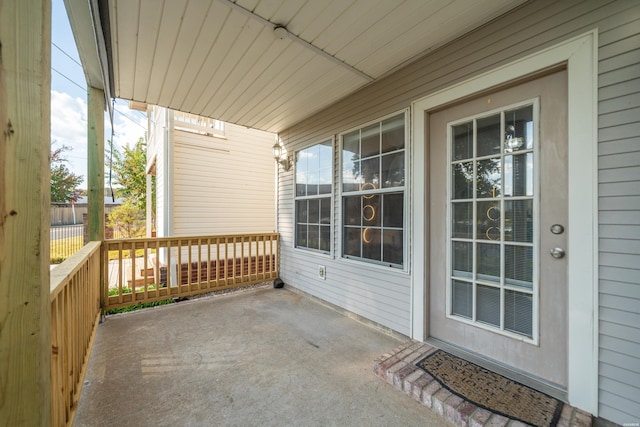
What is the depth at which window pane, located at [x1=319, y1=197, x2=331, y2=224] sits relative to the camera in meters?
3.58

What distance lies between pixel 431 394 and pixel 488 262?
1048mm

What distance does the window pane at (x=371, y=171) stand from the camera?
9.53 feet

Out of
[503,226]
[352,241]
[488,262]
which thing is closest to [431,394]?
[488,262]

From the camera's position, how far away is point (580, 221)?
1609 millimetres

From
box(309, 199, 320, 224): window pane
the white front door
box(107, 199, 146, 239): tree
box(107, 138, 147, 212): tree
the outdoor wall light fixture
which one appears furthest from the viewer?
box(107, 138, 147, 212): tree

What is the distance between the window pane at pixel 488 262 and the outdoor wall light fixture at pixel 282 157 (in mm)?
3019

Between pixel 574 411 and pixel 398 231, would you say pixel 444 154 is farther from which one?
pixel 574 411

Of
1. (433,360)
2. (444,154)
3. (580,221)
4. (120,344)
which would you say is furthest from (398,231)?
(120,344)

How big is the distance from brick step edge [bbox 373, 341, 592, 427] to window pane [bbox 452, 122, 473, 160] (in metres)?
1.66

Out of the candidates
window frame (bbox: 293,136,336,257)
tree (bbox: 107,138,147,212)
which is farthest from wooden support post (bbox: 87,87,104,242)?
tree (bbox: 107,138,147,212)

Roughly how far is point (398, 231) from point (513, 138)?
3.97ft

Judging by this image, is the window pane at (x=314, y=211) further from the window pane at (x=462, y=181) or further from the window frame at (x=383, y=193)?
the window pane at (x=462, y=181)

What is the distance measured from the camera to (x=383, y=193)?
2822mm

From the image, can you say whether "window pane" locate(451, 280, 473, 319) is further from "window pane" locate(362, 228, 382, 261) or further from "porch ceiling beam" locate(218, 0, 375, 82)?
"porch ceiling beam" locate(218, 0, 375, 82)
